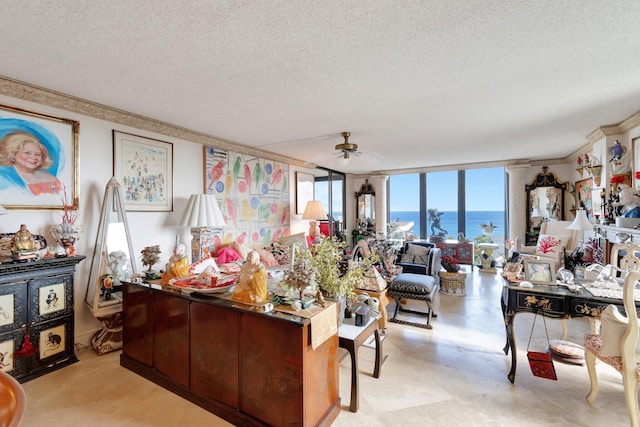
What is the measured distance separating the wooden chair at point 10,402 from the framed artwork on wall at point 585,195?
625 cm

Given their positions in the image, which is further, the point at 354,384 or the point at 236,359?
the point at 354,384

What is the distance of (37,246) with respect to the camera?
7.47 feet

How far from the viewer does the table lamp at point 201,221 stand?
333cm

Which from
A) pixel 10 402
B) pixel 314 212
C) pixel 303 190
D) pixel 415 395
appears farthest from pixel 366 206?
pixel 10 402

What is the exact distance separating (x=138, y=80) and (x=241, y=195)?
2.36 meters

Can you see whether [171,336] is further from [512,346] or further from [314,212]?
[314,212]

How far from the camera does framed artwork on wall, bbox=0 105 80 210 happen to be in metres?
2.31

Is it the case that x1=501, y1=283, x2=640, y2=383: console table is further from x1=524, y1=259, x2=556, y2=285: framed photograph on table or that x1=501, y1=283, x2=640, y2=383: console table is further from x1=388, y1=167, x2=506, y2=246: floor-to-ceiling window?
x1=388, y1=167, x2=506, y2=246: floor-to-ceiling window

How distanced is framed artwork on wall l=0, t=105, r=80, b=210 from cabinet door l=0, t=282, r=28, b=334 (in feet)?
2.25

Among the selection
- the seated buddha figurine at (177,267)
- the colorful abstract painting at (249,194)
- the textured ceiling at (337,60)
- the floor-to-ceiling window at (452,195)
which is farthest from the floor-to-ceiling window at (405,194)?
the seated buddha figurine at (177,267)

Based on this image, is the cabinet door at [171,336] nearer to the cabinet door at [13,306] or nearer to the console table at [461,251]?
the cabinet door at [13,306]

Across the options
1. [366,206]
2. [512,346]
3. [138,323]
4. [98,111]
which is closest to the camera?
[512,346]

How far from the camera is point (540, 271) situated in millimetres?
2297

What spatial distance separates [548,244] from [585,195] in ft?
3.47
